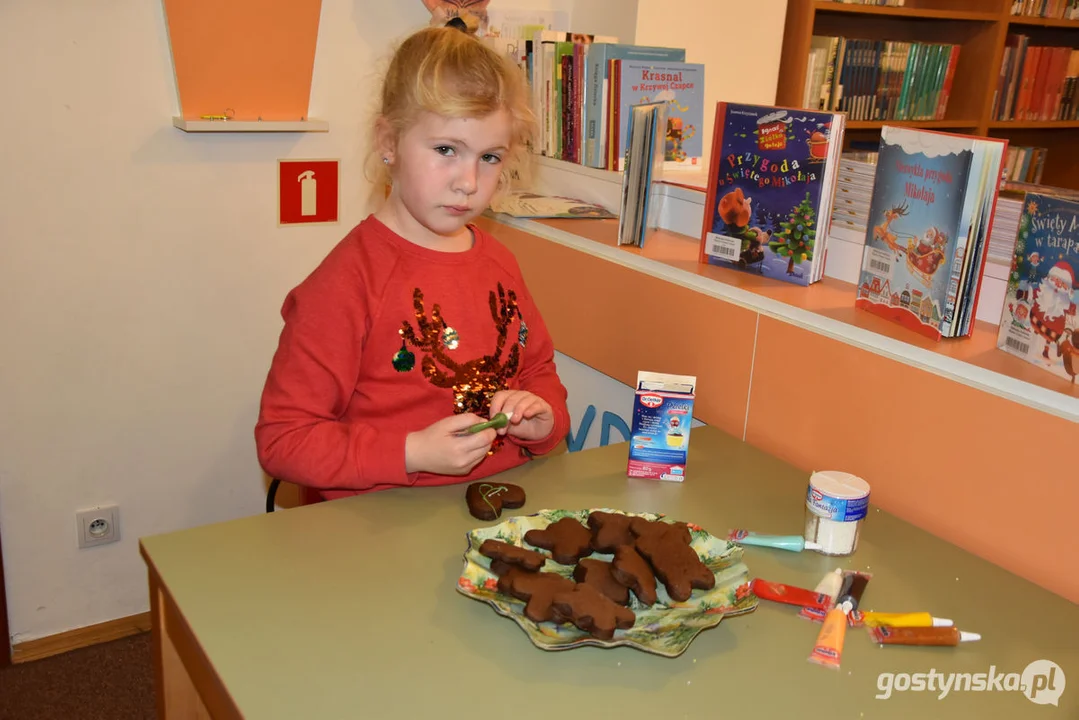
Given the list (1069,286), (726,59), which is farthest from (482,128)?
(726,59)

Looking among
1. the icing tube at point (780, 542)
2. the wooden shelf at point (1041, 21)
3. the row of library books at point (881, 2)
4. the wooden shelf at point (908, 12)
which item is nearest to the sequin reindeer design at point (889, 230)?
the icing tube at point (780, 542)

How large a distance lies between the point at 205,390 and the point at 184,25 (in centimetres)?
82

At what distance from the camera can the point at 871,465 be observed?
1.33 m

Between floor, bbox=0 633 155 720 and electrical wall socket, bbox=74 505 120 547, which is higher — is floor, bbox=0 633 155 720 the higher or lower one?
the lower one

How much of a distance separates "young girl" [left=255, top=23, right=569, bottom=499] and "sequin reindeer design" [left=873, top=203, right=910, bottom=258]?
0.55 m

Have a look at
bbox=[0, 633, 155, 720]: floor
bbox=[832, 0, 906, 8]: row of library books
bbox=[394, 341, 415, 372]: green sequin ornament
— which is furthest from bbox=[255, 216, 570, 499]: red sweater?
bbox=[832, 0, 906, 8]: row of library books

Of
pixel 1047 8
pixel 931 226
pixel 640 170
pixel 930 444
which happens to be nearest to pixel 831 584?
pixel 930 444

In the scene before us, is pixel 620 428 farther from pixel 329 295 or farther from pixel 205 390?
pixel 205 390

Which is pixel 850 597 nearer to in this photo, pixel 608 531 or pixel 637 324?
pixel 608 531

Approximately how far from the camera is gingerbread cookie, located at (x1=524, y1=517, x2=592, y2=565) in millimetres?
1047

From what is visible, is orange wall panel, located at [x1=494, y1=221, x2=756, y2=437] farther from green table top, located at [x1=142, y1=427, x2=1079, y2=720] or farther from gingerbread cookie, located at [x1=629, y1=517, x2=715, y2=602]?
gingerbread cookie, located at [x1=629, y1=517, x2=715, y2=602]

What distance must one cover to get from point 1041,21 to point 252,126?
10.4ft

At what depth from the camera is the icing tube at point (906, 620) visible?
3.24 feet

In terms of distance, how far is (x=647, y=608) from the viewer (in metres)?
0.98
